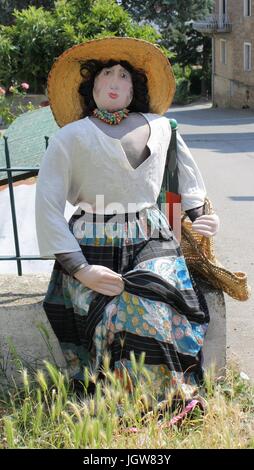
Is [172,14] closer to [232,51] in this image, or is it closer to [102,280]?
[232,51]

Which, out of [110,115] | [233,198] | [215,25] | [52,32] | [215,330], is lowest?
[233,198]

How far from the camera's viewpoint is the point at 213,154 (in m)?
17.0

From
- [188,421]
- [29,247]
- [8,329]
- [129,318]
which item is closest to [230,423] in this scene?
[188,421]

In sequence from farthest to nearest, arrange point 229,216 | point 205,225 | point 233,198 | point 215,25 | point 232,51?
point 215,25 → point 232,51 → point 233,198 → point 229,216 → point 205,225

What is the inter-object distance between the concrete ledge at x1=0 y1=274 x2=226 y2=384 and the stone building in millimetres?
31845

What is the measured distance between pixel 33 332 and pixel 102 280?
2.30ft

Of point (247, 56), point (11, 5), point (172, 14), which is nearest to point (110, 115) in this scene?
point (247, 56)

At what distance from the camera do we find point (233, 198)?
10469 mm

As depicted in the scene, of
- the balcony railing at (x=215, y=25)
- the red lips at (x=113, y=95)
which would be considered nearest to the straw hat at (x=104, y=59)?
the red lips at (x=113, y=95)

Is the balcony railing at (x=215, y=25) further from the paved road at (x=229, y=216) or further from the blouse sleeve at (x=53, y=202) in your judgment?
the blouse sleeve at (x=53, y=202)

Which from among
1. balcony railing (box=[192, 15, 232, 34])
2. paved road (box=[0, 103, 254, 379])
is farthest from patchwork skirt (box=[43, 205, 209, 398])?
balcony railing (box=[192, 15, 232, 34])

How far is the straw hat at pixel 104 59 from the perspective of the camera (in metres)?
3.47

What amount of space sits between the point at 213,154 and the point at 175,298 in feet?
45.3

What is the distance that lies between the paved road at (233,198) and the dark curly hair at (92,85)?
1394 mm
